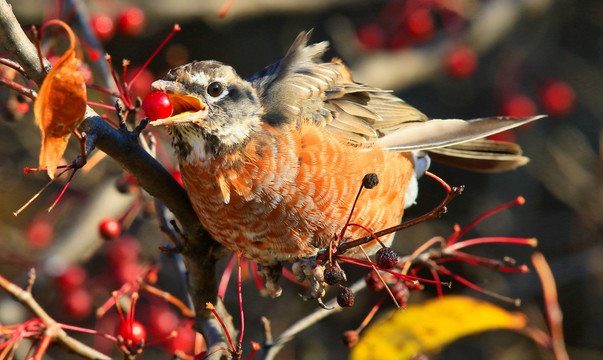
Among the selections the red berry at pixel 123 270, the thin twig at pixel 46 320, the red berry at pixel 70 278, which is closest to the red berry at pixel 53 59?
the thin twig at pixel 46 320

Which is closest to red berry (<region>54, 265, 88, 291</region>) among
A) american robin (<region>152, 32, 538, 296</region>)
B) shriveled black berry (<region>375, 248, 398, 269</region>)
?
american robin (<region>152, 32, 538, 296</region>)

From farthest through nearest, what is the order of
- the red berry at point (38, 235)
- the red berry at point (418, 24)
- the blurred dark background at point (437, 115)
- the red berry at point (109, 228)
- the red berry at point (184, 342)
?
the red berry at point (418, 24), the blurred dark background at point (437, 115), the red berry at point (38, 235), the red berry at point (184, 342), the red berry at point (109, 228)

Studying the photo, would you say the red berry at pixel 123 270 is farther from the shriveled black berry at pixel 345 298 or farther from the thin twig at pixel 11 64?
the thin twig at pixel 11 64

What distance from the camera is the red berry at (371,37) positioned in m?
4.45

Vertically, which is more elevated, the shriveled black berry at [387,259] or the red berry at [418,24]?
the shriveled black berry at [387,259]

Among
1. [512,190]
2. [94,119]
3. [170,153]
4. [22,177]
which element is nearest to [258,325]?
[170,153]

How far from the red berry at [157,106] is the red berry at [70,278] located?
2.04 metres

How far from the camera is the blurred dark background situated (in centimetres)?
392

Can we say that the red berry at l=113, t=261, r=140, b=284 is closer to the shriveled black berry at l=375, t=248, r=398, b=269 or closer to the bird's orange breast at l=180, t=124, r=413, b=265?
the bird's orange breast at l=180, t=124, r=413, b=265

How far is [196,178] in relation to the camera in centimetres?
203

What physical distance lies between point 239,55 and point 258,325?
232cm

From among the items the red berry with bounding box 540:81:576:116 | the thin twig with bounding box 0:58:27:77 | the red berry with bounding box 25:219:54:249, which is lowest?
the red berry with bounding box 540:81:576:116

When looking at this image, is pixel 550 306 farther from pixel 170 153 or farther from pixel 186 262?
pixel 170 153

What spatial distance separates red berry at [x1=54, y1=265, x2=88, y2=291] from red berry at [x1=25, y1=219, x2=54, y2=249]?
37cm
